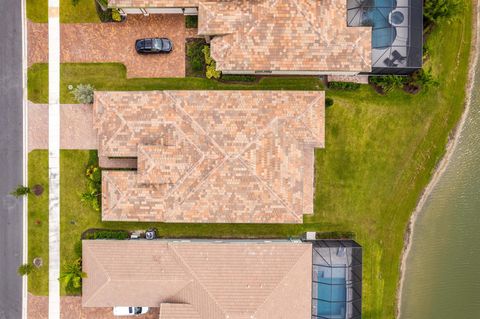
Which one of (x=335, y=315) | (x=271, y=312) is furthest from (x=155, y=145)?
(x=335, y=315)

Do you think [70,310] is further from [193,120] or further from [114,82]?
[114,82]

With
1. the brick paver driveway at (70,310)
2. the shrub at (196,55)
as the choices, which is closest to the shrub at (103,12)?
the shrub at (196,55)

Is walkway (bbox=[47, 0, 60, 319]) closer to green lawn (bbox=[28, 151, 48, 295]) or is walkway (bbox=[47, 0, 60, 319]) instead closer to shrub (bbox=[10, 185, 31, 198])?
green lawn (bbox=[28, 151, 48, 295])

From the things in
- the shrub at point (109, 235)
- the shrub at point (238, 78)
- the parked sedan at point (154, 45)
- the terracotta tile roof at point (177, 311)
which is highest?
the parked sedan at point (154, 45)

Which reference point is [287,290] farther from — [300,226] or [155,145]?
[155,145]

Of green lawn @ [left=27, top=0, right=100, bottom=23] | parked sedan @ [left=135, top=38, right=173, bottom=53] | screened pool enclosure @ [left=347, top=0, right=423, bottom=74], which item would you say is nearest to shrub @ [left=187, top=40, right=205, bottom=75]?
parked sedan @ [left=135, top=38, right=173, bottom=53]

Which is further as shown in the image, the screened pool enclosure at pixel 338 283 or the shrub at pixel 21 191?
the shrub at pixel 21 191

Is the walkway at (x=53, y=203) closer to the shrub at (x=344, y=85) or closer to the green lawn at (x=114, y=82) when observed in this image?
the green lawn at (x=114, y=82)
